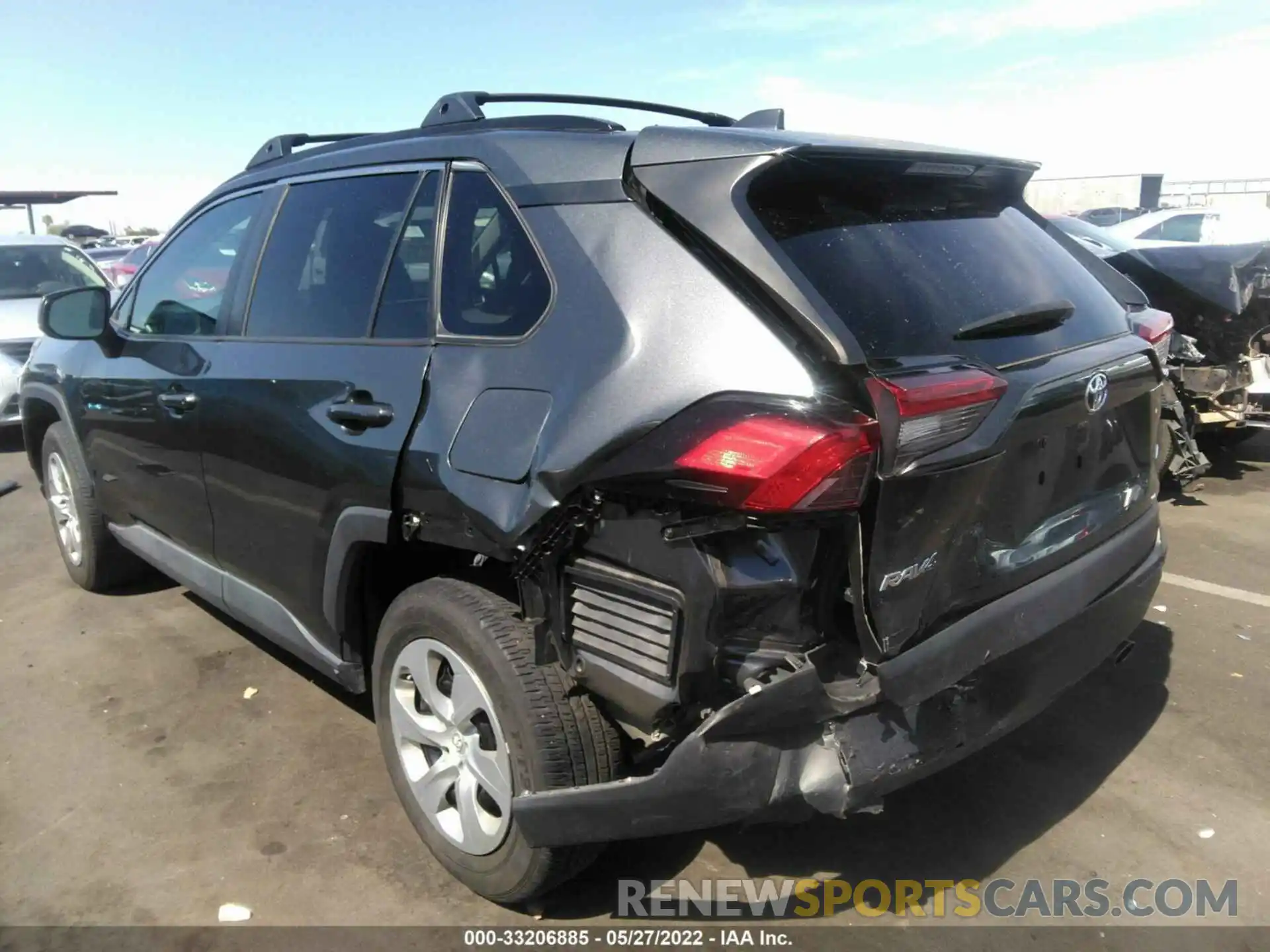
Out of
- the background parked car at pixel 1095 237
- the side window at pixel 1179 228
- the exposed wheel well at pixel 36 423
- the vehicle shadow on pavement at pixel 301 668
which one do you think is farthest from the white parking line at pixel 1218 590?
the side window at pixel 1179 228

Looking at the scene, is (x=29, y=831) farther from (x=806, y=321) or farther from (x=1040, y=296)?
(x=1040, y=296)

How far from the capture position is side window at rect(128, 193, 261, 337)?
3.54m

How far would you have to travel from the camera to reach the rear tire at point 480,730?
229 centimetres

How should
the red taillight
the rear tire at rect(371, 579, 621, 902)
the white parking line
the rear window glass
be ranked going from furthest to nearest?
1. the white parking line
2. the rear tire at rect(371, 579, 621, 902)
3. the rear window glass
4. the red taillight

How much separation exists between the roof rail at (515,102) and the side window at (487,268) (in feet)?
1.06

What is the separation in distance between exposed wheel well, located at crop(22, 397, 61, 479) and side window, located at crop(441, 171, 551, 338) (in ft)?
10.3

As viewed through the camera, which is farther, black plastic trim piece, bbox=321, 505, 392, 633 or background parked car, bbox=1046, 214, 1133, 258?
background parked car, bbox=1046, 214, 1133, 258

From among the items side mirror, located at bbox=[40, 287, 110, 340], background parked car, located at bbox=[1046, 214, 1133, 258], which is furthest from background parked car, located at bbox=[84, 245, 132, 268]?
side mirror, located at bbox=[40, 287, 110, 340]

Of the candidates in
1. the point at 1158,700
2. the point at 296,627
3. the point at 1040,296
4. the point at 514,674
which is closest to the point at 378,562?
the point at 296,627

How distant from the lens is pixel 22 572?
17.6 feet

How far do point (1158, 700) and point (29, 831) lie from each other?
12.4ft

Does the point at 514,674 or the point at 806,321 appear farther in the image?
the point at 514,674

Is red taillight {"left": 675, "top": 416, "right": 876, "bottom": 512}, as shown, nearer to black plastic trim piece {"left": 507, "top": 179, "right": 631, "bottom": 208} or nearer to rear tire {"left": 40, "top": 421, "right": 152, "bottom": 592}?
black plastic trim piece {"left": 507, "top": 179, "right": 631, "bottom": 208}

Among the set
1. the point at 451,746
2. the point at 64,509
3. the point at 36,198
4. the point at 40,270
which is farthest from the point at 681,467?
the point at 36,198
